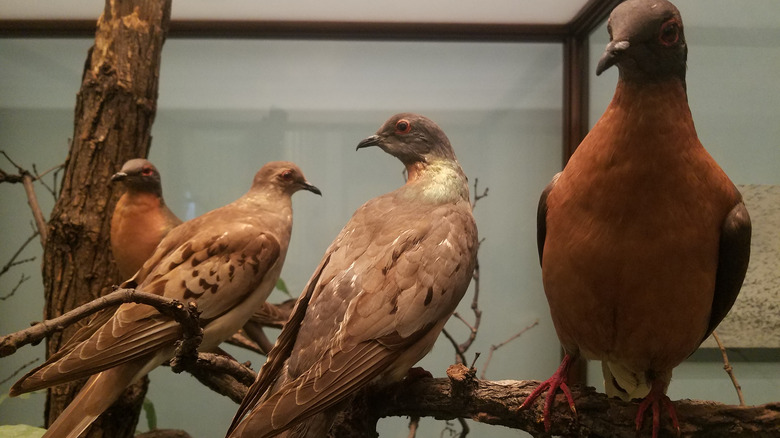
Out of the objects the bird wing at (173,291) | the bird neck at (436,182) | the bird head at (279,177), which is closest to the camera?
the bird wing at (173,291)

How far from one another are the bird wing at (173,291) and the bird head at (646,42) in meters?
1.30

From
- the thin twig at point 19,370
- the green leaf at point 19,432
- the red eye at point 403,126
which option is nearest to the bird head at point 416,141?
the red eye at point 403,126

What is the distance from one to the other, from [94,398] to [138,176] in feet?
3.14


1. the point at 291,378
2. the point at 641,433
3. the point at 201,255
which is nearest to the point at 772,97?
the point at 641,433

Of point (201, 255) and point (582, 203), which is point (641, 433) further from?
point (201, 255)

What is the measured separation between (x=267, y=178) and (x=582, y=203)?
143 centimetres

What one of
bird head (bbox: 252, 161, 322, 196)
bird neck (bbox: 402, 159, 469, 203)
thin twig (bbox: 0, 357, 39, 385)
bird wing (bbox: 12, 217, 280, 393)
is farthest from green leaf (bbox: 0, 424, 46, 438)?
thin twig (bbox: 0, 357, 39, 385)

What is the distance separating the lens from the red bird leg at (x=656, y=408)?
4.12 ft

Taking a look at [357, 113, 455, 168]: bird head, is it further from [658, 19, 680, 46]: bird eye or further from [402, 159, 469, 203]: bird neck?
[658, 19, 680, 46]: bird eye

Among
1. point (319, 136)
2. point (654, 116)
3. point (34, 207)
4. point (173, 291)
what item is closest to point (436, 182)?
point (654, 116)

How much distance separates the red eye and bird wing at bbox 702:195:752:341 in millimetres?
941

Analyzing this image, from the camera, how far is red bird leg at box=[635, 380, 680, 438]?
126 cm

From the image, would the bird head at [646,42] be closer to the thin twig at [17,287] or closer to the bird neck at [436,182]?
the bird neck at [436,182]

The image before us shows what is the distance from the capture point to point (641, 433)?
4.17ft
